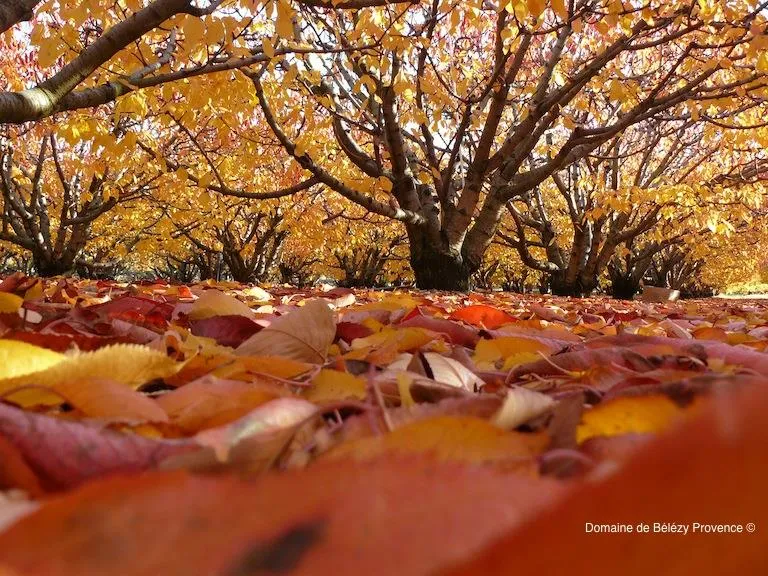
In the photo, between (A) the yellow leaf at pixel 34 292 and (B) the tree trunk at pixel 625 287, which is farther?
(B) the tree trunk at pixel 625 287

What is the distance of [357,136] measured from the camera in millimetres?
10336

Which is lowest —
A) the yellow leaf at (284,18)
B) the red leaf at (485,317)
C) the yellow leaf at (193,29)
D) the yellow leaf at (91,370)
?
the red leaf at (485,317)

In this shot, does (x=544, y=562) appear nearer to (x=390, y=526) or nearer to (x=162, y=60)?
(x=390, y=526)

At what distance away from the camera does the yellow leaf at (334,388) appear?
68cm

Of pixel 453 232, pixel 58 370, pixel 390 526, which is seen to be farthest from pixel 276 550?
pixel 453 232

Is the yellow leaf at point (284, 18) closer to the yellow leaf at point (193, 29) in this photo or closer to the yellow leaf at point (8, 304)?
the yellow leaf at point (193, 29)

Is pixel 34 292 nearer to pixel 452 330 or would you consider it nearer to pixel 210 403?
pixel 452 330

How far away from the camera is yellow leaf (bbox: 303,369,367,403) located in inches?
26.8

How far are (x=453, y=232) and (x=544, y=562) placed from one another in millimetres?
6468

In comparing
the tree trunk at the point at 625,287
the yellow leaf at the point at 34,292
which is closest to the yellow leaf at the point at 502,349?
the yellow leaf at the point at 34,292

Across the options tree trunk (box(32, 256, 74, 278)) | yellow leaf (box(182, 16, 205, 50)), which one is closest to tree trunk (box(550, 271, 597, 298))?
tree trunk (box(32, 256, 74, 278))

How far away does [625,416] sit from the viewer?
47 cm

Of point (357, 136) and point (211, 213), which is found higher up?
point (357, 136)

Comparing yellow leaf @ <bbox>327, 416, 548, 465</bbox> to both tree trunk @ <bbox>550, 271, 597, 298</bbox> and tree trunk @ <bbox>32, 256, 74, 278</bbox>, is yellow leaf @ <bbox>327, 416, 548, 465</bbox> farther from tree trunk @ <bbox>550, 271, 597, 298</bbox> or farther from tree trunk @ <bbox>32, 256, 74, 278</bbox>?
tree trunk @ <bbox>550, 271, 597, 298</bbox>
